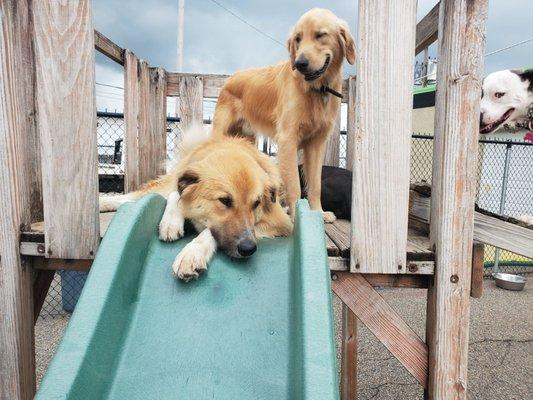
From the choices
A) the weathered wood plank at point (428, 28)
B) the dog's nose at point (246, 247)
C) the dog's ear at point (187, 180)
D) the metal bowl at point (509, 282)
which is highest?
→ the weathered wood plank at point (428, 28)

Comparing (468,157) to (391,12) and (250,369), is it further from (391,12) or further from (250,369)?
(250,369)

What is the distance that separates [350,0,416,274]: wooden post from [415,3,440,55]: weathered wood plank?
1.58ft

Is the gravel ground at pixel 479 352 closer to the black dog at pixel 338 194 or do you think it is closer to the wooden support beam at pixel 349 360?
the wooden support beam at pixel 349 360

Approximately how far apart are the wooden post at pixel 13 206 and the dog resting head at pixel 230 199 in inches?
29.2

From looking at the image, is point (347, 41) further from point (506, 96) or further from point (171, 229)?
point (506, 96)

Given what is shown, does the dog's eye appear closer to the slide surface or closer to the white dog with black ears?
the slide surface

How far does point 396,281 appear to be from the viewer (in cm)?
196

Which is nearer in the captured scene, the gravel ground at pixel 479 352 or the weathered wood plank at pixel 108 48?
the weathered wood plank at pixel 108 48

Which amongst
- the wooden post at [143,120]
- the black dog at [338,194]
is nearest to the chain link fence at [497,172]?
the wooden post at [143,120]

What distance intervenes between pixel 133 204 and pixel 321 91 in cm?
186

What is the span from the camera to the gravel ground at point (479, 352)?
13.4ft

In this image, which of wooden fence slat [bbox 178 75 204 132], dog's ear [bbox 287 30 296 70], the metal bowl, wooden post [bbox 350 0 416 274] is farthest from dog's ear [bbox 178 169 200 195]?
the metal bowl

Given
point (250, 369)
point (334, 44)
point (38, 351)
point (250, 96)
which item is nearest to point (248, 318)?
point (250, 369)

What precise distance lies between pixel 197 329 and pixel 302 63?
2117 mm
